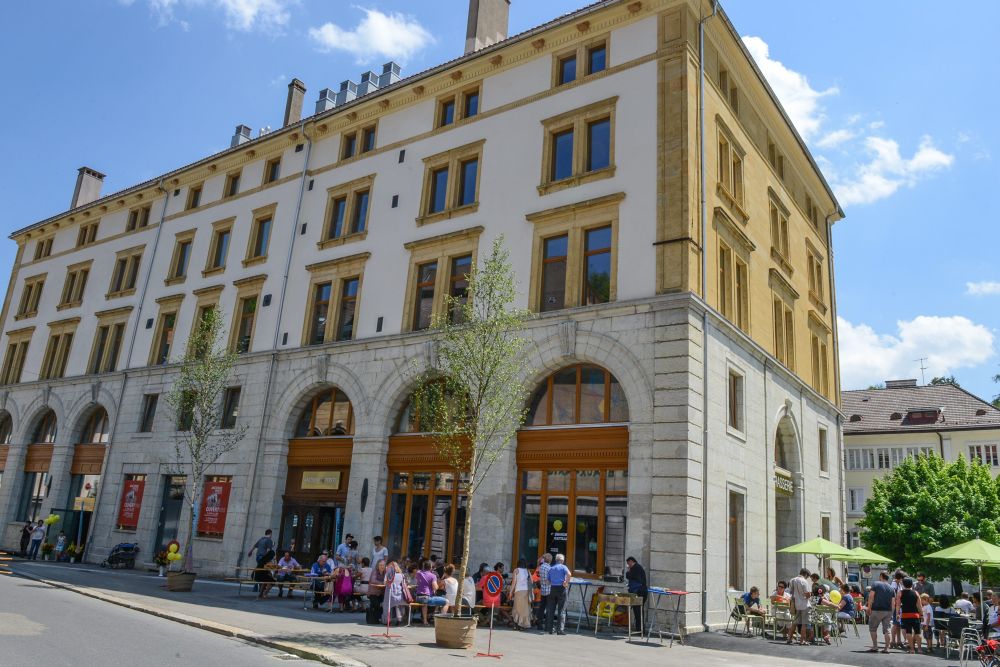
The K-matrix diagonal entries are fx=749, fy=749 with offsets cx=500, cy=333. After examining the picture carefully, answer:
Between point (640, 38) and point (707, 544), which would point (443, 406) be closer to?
point (707, 544)

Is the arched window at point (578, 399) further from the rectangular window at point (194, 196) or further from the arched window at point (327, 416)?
the rectangular window at point (194, 196)

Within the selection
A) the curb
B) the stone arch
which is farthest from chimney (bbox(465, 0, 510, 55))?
the curb

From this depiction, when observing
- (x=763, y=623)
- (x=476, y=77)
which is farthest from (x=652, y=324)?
(x=476, y=77)

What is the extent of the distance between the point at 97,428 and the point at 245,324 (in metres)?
10.5

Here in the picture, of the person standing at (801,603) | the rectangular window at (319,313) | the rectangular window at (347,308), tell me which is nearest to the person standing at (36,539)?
the rectangular window at (319,313)

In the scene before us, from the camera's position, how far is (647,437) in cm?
1802

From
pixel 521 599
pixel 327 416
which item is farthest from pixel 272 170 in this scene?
pixel 521 599

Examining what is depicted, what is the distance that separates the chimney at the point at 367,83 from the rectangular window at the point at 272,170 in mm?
5122

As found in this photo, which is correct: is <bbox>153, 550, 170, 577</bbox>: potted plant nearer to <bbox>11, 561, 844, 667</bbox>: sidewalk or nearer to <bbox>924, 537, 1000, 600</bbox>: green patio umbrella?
<bbox>11, 561, 844, 667</bbox>: sidewalk

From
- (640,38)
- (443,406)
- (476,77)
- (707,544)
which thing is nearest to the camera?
(443,406)

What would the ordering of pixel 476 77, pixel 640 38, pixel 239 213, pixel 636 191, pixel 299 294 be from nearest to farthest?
pixel 636 191 < pixel 640 38 < pixel 476 77 < pixel 299 294 < pixel 239 213

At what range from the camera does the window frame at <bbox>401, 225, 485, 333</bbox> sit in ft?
76.5

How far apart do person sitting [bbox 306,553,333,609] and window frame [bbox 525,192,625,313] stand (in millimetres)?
8783

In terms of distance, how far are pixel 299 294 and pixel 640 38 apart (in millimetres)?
14878
